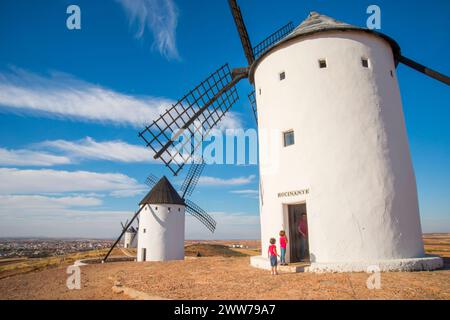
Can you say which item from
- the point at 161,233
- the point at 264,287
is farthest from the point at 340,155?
the point at 161,233

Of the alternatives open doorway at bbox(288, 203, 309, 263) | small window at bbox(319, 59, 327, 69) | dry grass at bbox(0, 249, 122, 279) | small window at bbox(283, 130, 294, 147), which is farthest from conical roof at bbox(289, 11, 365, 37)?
dry grass at bbox(0, 249, 122, 279)

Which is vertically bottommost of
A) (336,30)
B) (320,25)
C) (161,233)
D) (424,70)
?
(161,233)

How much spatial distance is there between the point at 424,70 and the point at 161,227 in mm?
20459

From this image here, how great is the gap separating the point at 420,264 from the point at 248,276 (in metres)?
5.52

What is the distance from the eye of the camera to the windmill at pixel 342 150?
905cm

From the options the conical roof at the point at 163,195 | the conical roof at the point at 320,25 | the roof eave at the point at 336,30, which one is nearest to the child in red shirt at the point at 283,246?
the roof eave at the point at 336,30

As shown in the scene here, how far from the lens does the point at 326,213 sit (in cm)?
930

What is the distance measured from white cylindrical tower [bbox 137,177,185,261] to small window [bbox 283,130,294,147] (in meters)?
15.3

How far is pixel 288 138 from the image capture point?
1105 cm

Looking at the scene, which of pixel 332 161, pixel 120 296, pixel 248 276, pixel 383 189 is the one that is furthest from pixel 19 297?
pixel 383 189

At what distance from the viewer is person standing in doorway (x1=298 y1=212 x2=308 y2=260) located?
10.4 metres

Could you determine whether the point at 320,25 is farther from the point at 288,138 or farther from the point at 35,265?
the point at 35,265
